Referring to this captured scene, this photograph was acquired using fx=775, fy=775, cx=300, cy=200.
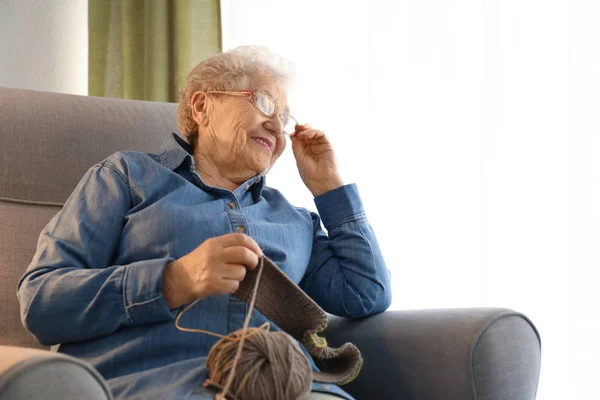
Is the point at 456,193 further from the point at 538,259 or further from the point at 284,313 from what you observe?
the point at 284,313

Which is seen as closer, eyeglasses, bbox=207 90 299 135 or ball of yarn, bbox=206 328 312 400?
ball of yarn, bbox=206 328 312 400

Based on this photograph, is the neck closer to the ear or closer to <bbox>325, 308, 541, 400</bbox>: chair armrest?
the ear

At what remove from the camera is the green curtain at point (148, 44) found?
2.33 m

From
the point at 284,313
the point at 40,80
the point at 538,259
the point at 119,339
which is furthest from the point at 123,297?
the point at 40,80

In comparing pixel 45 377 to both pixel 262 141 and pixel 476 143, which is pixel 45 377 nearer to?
pixel 262 141

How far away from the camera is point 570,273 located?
5.52 ft

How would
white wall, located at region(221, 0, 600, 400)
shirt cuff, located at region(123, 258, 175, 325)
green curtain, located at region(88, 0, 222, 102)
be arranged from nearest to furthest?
shirt cuff, located at region(123, 258, 175, 325)
white wall, located at region(221, 0, 600, 400)
green curtain, located at region(88, 0, 222, 102)

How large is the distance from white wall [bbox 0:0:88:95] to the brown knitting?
4.86 feet

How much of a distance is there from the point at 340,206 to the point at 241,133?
0.24m

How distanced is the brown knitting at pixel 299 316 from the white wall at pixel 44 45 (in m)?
1.48

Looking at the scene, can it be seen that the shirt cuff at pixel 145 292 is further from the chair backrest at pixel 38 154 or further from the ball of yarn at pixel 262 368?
the chair backrest at pixel 38 154

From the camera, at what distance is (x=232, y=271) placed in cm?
110

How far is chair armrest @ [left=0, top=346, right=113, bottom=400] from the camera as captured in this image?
778 millimetres

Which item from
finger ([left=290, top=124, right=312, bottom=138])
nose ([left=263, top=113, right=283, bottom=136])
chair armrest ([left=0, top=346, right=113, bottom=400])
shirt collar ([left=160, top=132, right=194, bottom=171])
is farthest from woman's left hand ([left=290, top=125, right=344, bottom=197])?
chair armrest ([left=0, top=346, right=113, bottom=400])
